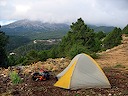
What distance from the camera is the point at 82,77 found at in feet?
35.0

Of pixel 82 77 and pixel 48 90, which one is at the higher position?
pixel 82 77

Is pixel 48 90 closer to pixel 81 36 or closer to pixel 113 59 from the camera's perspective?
pixel 113 59

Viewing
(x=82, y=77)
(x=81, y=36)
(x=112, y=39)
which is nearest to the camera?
(x=82, y=77)

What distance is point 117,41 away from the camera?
3891 cm

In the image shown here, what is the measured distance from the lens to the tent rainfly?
10.5 meters

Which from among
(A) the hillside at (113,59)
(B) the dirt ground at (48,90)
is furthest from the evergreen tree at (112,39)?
(B) the dirt ground at (48,90)

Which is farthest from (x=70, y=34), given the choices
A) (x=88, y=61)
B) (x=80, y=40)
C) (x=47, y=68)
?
(x=88, y=61)

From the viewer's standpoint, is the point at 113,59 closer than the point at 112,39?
Yes

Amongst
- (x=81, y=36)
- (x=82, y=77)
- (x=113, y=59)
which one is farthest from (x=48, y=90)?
(x=81, y=36)

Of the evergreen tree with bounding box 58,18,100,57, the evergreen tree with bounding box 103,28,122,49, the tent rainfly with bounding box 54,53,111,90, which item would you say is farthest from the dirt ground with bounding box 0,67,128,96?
the evergreen tree with bounding box 103,28,122,49

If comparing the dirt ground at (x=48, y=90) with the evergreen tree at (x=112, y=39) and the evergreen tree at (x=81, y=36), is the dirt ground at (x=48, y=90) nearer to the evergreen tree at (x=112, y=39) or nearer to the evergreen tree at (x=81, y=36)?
the evergreen tree at (x=81, y=36)

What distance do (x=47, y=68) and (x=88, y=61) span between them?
410cm

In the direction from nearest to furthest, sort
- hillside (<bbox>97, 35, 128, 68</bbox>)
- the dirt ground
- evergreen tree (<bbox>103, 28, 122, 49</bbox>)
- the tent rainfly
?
1. the dirt ground
2. the tent rainfly
3. hillside (<bbox>97, 35, 128, 68</bbox>)
4. evergreen tree (<bbox>103, 28, 122, 49</bbox>)

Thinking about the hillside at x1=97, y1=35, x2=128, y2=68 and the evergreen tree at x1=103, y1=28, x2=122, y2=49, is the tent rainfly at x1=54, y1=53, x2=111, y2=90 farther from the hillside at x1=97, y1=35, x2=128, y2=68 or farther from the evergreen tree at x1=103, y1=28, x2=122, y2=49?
the evergreen tree at x1=103, y1=28, x2=122, y2=49
